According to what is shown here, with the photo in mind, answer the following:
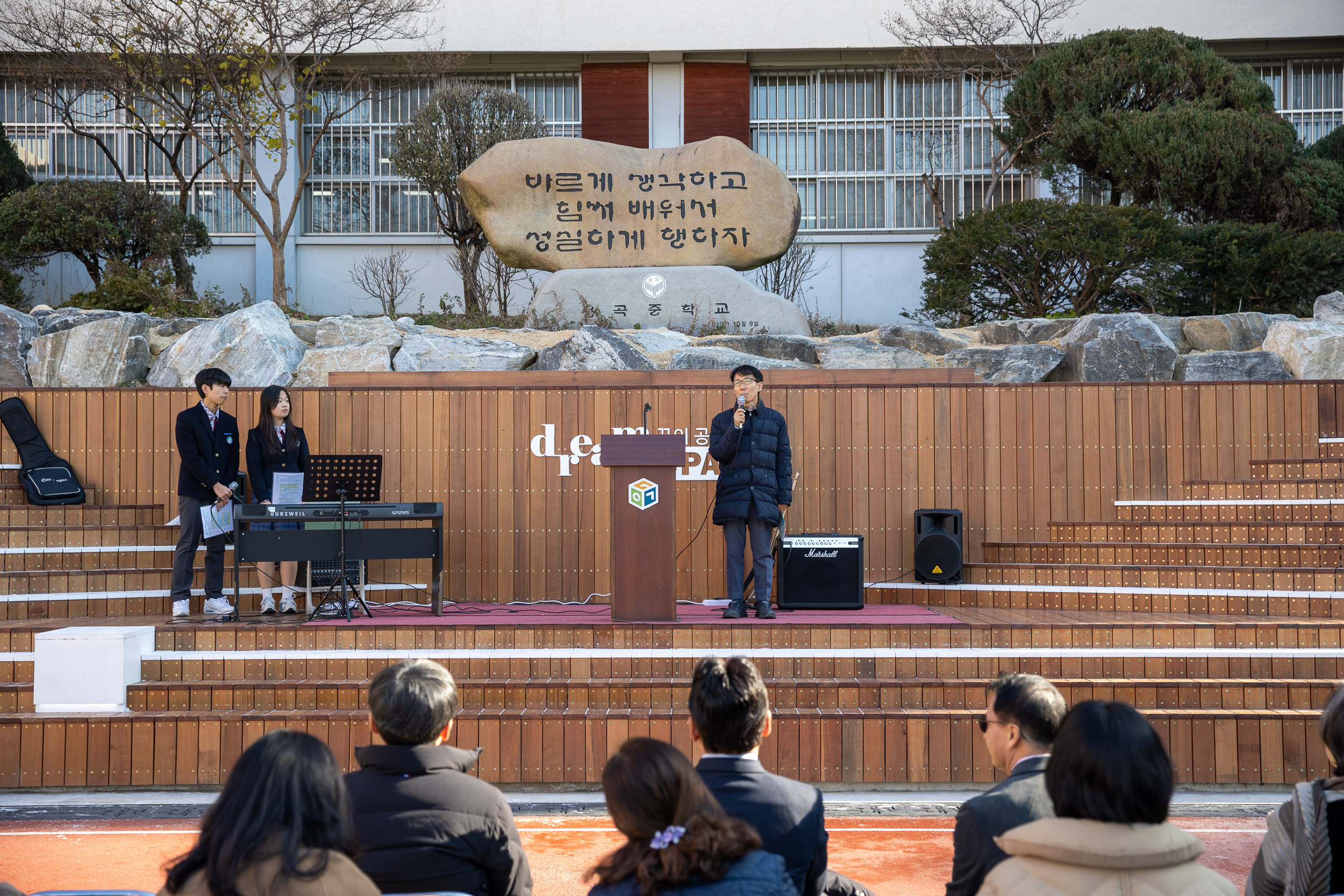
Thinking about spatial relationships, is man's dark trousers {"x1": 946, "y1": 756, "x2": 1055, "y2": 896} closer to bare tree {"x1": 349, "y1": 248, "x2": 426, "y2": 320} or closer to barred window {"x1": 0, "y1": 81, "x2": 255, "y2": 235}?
bare tree {"x1": 349, "y1": 248, "x2": 426, "y2": 320}

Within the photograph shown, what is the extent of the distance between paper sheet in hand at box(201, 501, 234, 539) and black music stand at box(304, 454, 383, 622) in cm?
61

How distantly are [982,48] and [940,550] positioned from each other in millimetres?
12881

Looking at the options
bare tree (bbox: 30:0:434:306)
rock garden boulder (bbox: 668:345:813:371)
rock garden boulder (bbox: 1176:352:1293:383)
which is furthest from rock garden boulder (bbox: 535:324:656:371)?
bare tree (bbox: 30:0:434:306)

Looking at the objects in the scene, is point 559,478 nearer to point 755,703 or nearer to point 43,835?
point 43,835

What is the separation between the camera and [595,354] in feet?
34.1

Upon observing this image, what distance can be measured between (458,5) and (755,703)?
18.5 m

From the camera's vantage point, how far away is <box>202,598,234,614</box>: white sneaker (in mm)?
7164

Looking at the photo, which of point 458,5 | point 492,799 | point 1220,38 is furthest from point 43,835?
point 1220,38

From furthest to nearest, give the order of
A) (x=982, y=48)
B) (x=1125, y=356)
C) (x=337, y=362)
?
(x=982, y=48) → (x=337, y=362) → (x=1125, y=356)

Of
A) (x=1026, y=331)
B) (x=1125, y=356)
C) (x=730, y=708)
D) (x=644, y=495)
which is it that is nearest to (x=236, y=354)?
(x=644, y=495)

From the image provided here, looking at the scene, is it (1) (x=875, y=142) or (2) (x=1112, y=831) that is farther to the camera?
(1) (x=875, y=142)

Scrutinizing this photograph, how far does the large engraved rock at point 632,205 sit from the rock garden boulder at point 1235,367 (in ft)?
14.6

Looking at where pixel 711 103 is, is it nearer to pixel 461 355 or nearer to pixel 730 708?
pixel 461 355

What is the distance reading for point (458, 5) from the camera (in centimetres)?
1869
